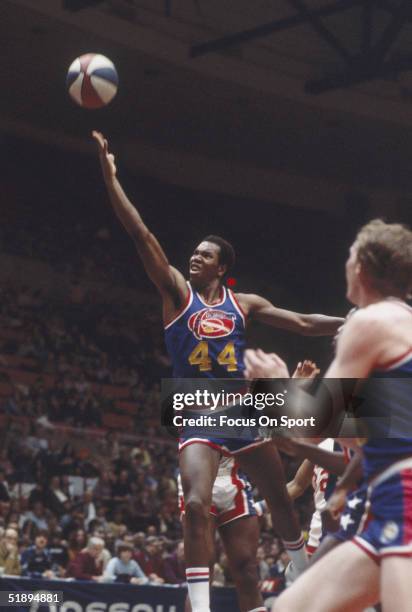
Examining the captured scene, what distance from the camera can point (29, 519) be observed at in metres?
14.2

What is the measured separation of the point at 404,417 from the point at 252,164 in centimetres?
2129

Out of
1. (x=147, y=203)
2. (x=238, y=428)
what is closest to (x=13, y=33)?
(x=147, y=203)

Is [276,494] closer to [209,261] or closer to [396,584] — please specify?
[209,261]

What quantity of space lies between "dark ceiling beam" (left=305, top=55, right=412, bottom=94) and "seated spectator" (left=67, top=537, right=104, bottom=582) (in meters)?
10.3

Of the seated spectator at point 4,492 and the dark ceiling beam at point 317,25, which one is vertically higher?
the dark ceiling beam at point 317,25

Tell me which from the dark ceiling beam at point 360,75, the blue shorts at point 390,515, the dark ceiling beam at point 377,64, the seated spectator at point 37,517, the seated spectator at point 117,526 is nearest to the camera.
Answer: the blue shorts at point 390,515

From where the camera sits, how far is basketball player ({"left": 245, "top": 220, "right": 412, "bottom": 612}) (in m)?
3.65

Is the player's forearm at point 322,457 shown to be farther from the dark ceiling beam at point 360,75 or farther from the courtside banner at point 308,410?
the dark ceiling beam at point 360,75

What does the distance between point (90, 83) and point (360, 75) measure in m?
11.9

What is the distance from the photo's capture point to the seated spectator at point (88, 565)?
12.6 meters

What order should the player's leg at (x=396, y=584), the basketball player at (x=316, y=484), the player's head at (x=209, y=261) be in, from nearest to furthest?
the player's leg at (x=396, y=584) → the player's head at (x=209, y=261) → the basketball player at (x=316, y=484)

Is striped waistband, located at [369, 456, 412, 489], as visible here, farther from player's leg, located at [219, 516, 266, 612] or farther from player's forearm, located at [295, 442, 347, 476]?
player's leg, located at [219, 516, 266, 612]

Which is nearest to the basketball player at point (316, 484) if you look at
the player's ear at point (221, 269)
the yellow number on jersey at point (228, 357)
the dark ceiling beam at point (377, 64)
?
the yellow number on jersey at point (228, 357)

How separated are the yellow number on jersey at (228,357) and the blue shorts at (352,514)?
279 cm
